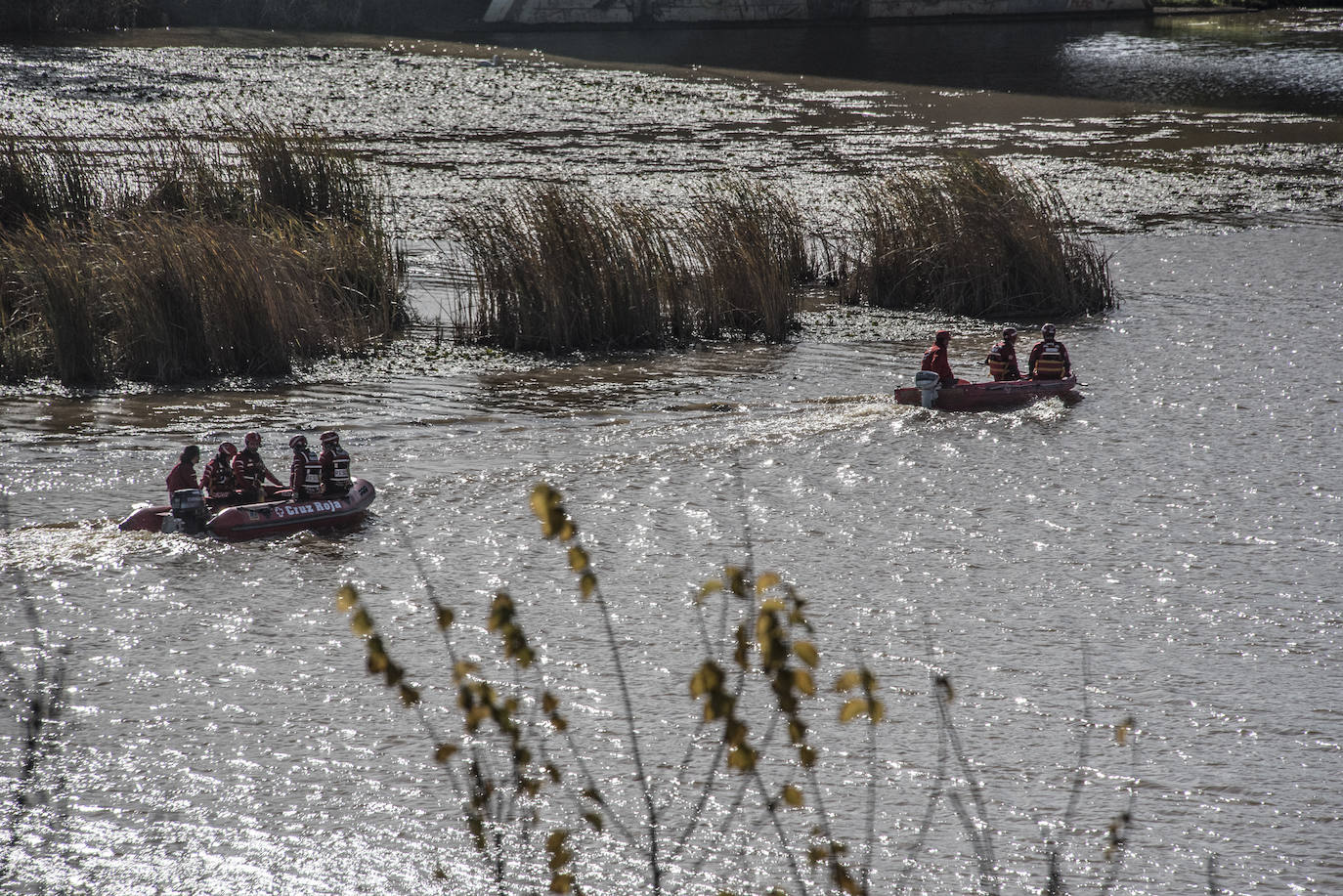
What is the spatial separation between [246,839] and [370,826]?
0.70 metres

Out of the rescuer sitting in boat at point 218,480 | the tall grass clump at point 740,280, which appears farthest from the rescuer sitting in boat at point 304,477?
the tall grass clump at point 740,280

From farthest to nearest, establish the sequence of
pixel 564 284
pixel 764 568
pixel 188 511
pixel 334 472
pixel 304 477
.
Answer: pixel 564 284 < pixel 304 477 < pixel 334 472 < pixel 188 511 < pixel 764 568

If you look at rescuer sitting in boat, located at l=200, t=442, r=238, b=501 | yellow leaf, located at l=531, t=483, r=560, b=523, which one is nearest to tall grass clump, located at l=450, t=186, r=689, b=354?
rescuer sitting in boat, located at l=200, t=442, r=238, b=501

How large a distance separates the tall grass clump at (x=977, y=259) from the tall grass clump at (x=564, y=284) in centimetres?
427

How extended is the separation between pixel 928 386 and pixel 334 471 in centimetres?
700

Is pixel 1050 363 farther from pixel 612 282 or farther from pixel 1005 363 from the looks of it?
pixel 612 282

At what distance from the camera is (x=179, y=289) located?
52.2 feet

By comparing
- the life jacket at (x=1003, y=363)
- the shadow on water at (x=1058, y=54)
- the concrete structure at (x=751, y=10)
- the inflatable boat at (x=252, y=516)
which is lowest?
the inflatable boat at (x=252, y=516)

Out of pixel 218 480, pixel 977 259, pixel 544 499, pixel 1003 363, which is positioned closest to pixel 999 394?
pixel 1003 363

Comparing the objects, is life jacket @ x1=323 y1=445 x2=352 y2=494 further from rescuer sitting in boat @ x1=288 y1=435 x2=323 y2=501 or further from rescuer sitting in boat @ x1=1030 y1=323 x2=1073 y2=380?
rescuer sitting in boat @ x1=1030 y1=323 x2=1073 y2=380

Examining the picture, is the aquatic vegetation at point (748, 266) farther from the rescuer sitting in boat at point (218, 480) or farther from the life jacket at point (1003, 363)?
the rescuer sitting in boat at point (218, 480)

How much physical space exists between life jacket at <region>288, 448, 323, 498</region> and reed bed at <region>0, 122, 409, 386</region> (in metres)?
4.33

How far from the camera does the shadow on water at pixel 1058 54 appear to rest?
143 ft

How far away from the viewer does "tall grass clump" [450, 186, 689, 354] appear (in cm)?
1788
